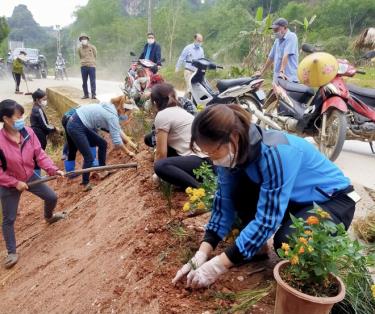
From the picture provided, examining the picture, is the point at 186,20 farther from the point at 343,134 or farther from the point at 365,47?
the point at 343,134

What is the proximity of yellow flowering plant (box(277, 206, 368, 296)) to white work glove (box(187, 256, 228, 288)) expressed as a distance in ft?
1.15

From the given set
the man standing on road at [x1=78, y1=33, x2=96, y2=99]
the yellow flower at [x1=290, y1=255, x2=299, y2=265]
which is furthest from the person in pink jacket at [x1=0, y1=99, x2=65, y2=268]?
the man standing on road at [x1=78, y1=33, x2=96, y2=99]

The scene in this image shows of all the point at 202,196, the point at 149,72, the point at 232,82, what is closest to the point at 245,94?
the point at 232,82

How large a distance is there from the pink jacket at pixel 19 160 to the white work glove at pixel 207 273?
2.70m

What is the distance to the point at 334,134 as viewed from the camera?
4.47 meters

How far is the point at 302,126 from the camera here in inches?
193

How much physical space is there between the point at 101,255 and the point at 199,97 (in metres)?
4.42

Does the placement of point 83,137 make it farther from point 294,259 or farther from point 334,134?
point 294,259

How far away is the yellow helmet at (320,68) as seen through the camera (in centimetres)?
441

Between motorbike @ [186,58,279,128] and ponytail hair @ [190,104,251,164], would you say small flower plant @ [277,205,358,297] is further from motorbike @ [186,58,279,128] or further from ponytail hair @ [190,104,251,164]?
motorbike @ [186,58,279,128]

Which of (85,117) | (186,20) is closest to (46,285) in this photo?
(85,117)

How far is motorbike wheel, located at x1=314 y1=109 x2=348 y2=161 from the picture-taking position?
4266 mm

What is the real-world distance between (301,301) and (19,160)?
337 cm

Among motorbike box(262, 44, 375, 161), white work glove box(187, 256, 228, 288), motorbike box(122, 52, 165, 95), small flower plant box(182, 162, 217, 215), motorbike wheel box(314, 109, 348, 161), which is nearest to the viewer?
white work glove box(187, 256, 228, 288)
